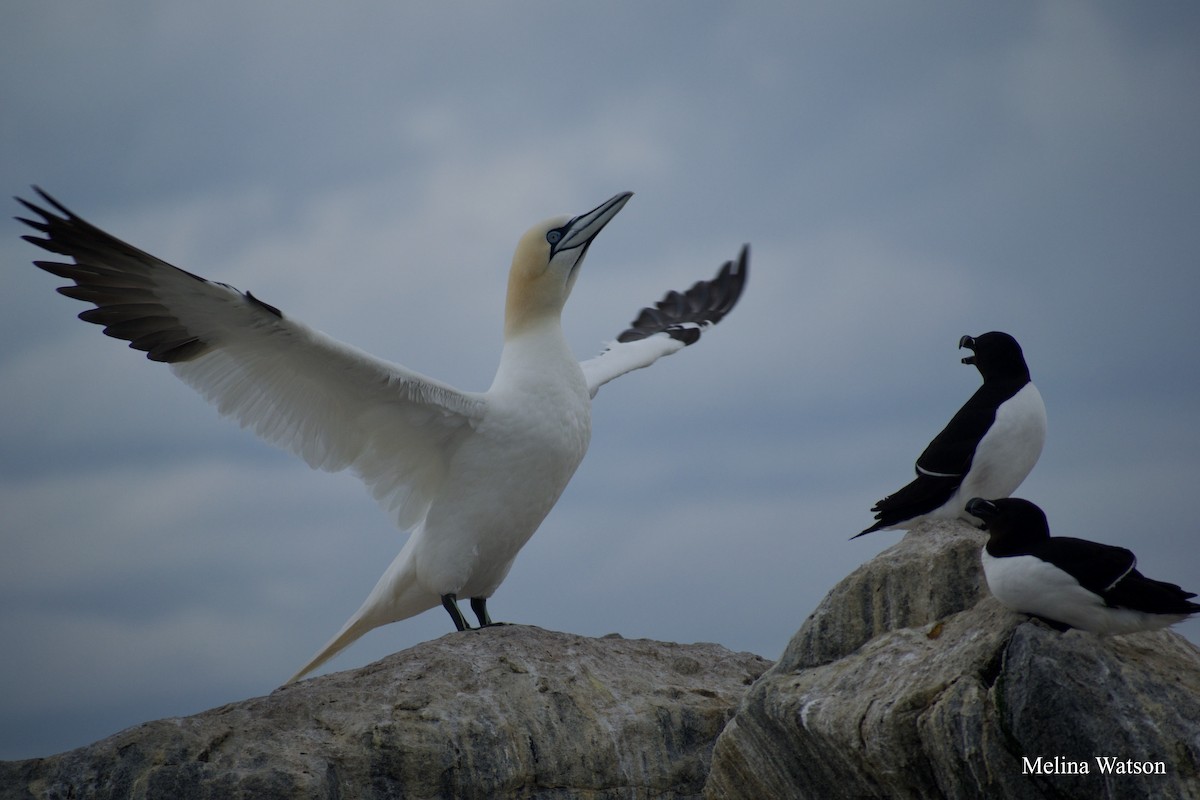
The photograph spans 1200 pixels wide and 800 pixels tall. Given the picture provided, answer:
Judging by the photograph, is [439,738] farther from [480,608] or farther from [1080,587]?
[1080,587]

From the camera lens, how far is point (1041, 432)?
5797 millimetres

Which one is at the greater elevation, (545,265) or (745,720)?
(545,265)

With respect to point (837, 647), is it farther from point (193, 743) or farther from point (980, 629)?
point (193, 743)

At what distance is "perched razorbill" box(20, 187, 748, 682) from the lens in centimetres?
624

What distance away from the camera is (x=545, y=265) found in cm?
757

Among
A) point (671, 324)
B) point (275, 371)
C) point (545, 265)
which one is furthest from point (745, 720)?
point (671, 324)

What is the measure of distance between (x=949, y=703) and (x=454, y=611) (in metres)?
3.44

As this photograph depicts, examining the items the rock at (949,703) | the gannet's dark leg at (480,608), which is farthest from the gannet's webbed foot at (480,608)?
the rock at (949,703)

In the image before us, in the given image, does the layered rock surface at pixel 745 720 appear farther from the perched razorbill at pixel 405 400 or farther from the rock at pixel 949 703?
the perched razorbill at pixel 405 400

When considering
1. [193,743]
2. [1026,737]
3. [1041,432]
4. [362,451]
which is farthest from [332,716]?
[1041,432]

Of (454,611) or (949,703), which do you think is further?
(454,611)

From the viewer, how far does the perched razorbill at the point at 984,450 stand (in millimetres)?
5660

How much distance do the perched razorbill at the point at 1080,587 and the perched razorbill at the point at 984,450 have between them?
1048 mm

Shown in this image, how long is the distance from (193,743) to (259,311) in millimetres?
2098
